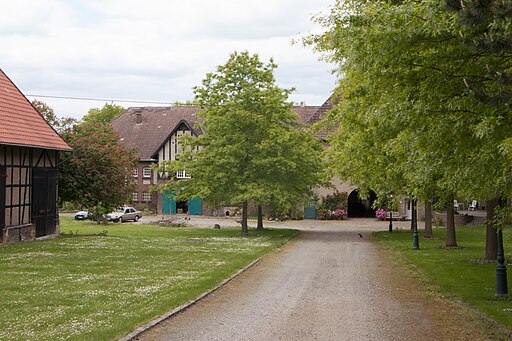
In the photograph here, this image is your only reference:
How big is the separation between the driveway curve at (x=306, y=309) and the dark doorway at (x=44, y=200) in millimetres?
11500

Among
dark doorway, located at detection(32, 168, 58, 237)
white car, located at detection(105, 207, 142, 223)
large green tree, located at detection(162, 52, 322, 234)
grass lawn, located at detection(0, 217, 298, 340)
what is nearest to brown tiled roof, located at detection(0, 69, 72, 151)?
dark doorway, located at detection(32, 168, 58, 237)

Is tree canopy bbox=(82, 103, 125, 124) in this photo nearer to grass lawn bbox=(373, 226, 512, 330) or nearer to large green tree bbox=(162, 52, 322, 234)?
large green tree bbox=(162, 52, 322, 234)

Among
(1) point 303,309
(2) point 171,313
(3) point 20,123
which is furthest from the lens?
(3) point 20,123

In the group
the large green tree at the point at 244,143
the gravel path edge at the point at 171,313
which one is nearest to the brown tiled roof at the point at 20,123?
the large green tree at the point at 244,143

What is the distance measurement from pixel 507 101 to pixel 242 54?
87.0 feet

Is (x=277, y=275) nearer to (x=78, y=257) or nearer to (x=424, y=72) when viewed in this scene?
(x=78, y=257)

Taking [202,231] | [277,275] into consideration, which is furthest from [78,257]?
[202,231]

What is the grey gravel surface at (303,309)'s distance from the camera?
10.7m

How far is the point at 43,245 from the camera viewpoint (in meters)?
24.9

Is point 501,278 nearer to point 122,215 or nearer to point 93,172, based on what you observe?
point 93,172

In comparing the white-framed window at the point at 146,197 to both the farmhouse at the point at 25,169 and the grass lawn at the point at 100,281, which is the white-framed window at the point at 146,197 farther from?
the grass lawn at the point at 100,281

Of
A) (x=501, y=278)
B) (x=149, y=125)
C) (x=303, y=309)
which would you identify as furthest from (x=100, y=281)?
(x=149, y=125)

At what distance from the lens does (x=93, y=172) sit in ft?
107

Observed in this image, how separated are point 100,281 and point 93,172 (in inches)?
686
